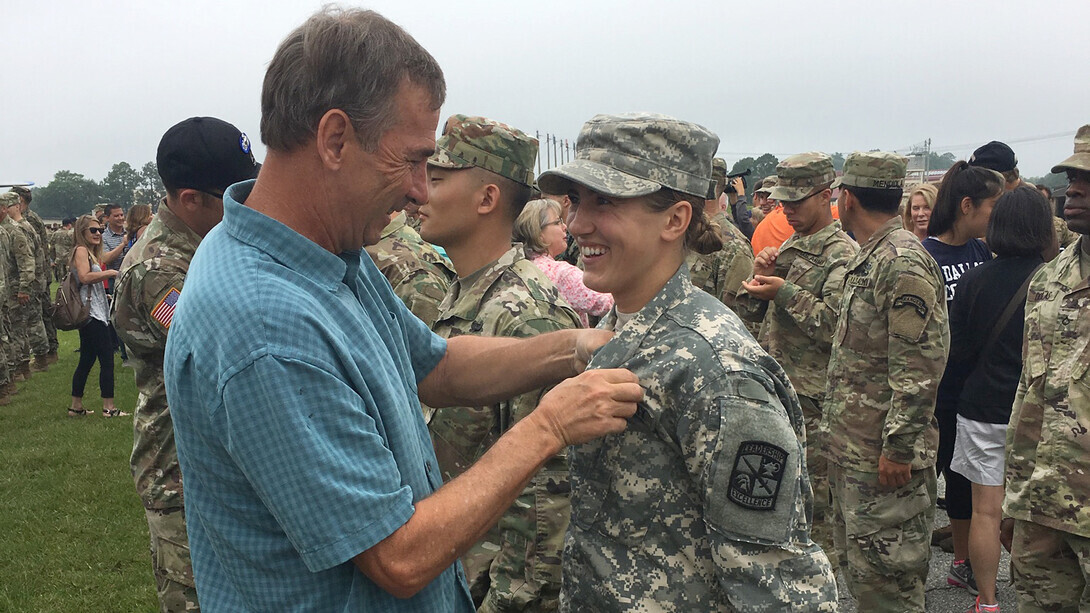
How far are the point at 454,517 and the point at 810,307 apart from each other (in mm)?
Result: 4267

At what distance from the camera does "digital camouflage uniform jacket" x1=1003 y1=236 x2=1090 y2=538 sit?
133 inches

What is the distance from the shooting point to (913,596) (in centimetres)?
448

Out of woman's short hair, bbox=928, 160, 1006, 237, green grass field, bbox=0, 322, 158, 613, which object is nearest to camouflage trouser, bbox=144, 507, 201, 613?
green grass field, bbox=0, 322, 158, 613

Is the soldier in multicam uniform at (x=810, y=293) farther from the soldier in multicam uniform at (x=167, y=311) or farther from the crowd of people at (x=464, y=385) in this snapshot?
the soldier in multicam uniform at (x=167, y=311)

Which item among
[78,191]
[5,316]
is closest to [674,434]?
[5,316]

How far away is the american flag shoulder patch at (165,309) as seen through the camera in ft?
11.3

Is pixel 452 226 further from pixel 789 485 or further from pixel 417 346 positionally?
pixel 789 485

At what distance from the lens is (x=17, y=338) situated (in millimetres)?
12992

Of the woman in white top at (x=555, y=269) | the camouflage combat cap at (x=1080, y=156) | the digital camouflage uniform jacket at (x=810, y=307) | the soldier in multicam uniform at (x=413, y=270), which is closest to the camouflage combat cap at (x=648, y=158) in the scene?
the soldier in multicam uniform at (x=413, y=270)

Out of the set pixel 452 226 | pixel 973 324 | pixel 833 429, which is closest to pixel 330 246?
pixel 452 226

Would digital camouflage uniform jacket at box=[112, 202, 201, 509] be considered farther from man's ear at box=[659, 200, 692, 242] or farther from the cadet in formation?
the cadet in formation

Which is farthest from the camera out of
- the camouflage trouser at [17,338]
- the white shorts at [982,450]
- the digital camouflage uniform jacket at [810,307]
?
the camouflage trouser at [17,338]

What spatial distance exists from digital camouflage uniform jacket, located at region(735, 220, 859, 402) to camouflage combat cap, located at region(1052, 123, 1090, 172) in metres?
1.79

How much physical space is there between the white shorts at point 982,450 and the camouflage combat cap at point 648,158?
3.92 m
